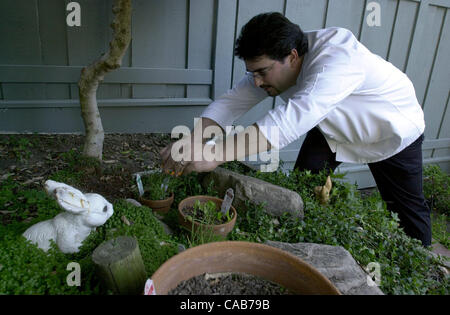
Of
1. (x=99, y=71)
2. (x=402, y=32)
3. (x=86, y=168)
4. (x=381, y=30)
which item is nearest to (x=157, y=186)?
(x=86, y=168)

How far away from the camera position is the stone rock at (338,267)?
5.24 feet

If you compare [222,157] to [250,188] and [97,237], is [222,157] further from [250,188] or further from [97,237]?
[97,237]

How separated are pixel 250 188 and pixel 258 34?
1.07 meters

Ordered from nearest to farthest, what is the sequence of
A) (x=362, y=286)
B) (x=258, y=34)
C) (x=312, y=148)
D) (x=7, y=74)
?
1. (x=362, y=286)
2. (x=258, y=34)
3. (x=312, y=148)
4. (x=7, y=74)

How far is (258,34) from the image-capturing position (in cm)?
209

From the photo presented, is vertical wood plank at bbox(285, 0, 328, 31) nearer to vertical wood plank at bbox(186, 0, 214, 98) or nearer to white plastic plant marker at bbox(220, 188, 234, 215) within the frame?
vertical wood plank at bbox(186, 0, 214, 98)

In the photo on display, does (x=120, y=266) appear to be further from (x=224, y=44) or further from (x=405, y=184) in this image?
(x=224, y=44)

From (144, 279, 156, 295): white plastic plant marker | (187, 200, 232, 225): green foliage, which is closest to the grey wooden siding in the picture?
(187, 200, 232, 225): green foliage

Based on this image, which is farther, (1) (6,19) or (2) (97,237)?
(1) (6,19)

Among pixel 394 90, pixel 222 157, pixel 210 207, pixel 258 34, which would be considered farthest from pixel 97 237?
pixel 394 90

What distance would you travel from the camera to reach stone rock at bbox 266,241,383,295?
5.24 ft

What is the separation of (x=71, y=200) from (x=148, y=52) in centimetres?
266

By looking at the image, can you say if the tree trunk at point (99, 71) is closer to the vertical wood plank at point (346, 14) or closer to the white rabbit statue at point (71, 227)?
the white rabbit statue at point (71, 227)

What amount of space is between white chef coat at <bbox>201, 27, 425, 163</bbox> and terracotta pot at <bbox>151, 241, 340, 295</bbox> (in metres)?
0.69
